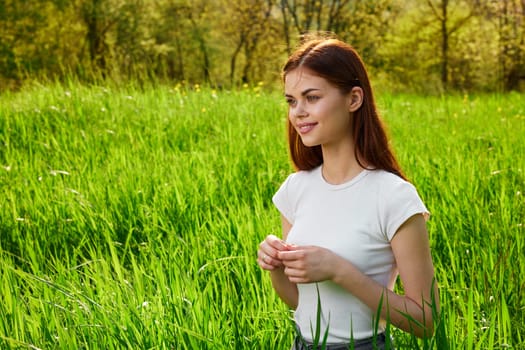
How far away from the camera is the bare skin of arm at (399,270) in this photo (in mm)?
1567

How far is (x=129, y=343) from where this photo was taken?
1788 mm

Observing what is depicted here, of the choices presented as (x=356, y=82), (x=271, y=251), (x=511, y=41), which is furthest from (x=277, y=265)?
(x=511, y=41)

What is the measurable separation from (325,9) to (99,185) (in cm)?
2244

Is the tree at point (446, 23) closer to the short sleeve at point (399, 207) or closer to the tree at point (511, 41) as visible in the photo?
the tree at point (511, 41)

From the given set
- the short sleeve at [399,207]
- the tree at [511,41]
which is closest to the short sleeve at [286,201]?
the short sleeve at [399,207]

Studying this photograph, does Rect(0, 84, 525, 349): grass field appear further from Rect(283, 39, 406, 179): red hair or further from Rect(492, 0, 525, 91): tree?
Rect(492, 0, 525, 91): tree

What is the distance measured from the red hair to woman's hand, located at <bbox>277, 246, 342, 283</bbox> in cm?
31

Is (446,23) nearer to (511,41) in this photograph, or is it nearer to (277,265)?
(511,41)

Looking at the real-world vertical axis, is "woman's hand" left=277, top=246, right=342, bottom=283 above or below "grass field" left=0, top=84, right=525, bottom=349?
above

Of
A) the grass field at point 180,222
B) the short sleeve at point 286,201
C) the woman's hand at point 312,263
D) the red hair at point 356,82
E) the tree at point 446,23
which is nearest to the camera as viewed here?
the woman's hand at point 312,263

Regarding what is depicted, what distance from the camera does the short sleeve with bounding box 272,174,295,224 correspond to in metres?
1.90

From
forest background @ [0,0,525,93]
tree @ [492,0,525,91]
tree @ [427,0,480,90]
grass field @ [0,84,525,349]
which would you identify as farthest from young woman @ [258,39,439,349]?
tree @ [427,0,480,90]

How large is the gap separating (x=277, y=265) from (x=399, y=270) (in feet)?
1.03

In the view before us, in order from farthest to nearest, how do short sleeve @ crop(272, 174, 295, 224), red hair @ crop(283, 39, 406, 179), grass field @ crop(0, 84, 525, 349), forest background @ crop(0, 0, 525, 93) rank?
forest background @ crop(0, 0, 525, 93) < grass field @ crop(0, 84, 525, 349) < short sleeve @ crop(272, 174, 295, 224) < red hair @ crop(283, 39, 406, 179)
